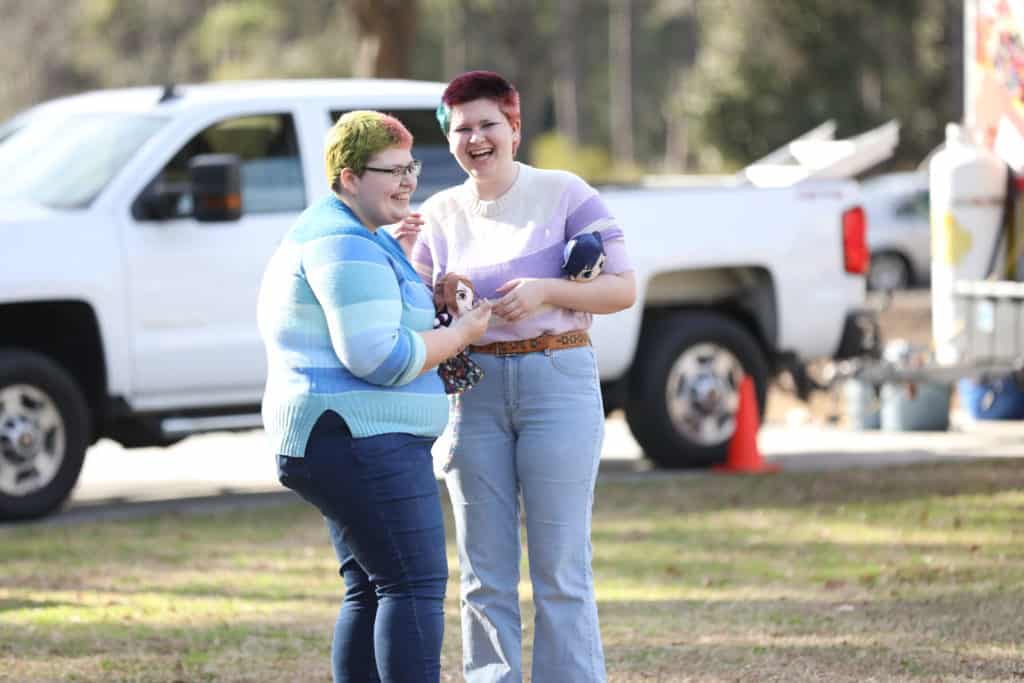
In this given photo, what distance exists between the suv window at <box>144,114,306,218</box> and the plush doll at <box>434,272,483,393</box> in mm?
5096

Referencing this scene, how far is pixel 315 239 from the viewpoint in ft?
14.9

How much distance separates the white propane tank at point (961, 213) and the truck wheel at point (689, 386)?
1.13 metres

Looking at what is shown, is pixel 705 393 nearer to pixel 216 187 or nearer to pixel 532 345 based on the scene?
pixel 216 187

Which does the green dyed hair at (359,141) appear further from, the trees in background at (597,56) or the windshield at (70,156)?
the trees in background at (597,56)

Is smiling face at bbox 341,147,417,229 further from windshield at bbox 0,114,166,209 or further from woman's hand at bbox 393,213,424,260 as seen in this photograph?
windshield at bbox 0,114,166,209

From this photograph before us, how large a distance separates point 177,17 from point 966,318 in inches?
2109

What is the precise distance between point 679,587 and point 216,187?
3098mm

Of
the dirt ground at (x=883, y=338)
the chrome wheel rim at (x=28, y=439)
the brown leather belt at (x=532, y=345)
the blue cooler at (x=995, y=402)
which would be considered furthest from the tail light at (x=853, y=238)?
the brown leather belt at (x=532, y=345)

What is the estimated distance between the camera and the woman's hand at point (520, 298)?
4.83 metres

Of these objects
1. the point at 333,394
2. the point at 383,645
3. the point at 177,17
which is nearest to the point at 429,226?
the point at 333,394

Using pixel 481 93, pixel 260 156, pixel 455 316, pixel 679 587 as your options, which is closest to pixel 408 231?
pixel 455 316

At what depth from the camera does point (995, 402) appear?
12977mm

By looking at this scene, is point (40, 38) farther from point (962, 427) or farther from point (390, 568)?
point (390, 568)

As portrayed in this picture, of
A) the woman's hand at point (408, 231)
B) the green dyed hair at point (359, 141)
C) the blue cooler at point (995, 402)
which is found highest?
the green dyed hair at point (359, 141)
